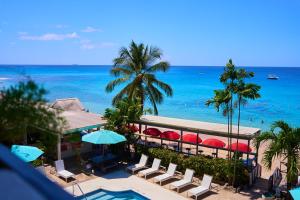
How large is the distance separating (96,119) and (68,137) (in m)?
15.0

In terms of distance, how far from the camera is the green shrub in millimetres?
13938

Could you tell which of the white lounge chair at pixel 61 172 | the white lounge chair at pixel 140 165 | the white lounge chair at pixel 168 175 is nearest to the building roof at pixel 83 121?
the white lounge chair at pixel 61 172

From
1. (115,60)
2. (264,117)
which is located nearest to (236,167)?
(115,60)

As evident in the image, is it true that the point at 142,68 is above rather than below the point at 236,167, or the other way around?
above

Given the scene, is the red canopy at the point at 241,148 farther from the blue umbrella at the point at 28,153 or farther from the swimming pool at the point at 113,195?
the blue umbrella at the point at 28,153

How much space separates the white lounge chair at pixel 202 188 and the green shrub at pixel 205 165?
43.0 inches

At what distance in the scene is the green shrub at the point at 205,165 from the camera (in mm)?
13938

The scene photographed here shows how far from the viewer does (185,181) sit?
13.8 meters

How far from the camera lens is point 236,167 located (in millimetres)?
13859

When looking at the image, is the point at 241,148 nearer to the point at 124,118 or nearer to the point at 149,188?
the point at 149,188

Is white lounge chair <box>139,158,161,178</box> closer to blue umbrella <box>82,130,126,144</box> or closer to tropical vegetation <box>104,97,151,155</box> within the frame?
blue umbrella <box>82,130,126,144</box>

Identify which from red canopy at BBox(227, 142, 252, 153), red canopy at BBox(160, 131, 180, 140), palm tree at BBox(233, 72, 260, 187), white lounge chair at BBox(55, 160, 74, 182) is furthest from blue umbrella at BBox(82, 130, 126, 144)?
palm tree at BBox(233, 72, 260, 187)

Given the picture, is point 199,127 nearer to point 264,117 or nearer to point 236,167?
point 236,167

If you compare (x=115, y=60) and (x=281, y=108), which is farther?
(x=281, y=108)
